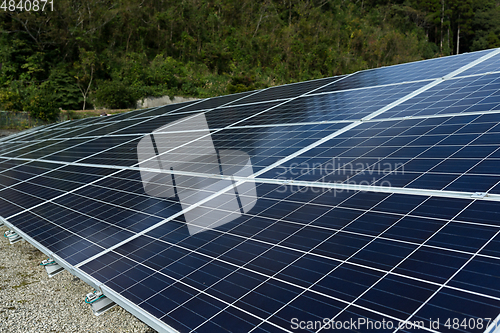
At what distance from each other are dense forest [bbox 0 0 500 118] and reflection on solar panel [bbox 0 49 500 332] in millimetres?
38238

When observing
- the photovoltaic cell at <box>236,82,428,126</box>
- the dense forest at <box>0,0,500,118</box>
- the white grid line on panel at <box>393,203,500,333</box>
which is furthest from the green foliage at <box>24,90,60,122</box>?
the white grid line on panel at <box>393,203,500,333</box>

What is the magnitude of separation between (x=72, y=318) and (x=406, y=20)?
11910 centimetres

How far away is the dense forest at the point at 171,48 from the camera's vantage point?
50.0 meters

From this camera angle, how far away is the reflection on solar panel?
392 cm

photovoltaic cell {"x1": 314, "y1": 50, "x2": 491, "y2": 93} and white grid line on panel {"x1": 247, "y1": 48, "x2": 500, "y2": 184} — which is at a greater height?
photovoltaic cell {"x1": 314, "y1": 50, "x2": 491, "y2": 93}

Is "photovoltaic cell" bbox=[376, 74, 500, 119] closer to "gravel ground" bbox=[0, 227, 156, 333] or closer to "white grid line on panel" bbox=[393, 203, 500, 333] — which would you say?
"white grid line on panel" bbox=[393, 203, 500, 333]

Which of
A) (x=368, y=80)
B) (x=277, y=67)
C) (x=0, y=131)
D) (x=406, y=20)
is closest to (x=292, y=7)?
(x=277, y=67)

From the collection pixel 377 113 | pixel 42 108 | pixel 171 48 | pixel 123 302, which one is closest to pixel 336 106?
pixel 377 113

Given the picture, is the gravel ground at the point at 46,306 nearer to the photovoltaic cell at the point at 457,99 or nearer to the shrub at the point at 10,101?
the photovoltaic cell at the point at 457,99

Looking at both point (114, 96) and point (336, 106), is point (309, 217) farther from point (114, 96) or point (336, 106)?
point (114, 96)

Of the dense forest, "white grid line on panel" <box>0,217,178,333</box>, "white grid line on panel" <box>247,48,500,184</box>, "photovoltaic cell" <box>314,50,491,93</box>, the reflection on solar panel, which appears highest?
the dense forest

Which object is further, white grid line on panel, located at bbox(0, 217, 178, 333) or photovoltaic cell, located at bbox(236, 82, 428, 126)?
photovoltaic cell, located at bbox(236, 82, 428, 126)

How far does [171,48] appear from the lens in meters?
65.8

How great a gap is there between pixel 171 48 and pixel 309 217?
6536 cm
